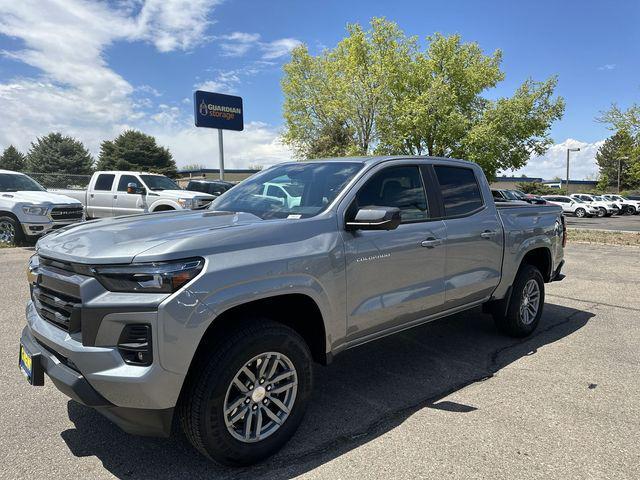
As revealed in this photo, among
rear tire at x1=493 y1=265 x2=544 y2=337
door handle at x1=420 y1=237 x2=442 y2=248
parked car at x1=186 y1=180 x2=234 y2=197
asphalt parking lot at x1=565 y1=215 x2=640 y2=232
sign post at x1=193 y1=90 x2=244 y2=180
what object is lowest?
asphalt parking lot at x1=565 y1=215 x2=640 y2=232

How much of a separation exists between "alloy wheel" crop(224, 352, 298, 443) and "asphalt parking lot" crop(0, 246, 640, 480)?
0.69 ft

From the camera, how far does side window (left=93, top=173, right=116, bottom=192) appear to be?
13.8m

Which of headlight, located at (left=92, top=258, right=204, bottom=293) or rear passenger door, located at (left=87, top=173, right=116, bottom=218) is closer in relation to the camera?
headlight, located at (left=92, top=258, right=204, bottom=293)

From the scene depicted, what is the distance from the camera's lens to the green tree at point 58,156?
185 feet

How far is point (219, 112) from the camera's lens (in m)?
27.7

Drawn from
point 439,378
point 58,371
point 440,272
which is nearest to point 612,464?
point 439,378

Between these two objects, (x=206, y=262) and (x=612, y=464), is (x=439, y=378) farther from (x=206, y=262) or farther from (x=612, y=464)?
(x=206, y=262)

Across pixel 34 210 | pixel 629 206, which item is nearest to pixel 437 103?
pixel 34 210

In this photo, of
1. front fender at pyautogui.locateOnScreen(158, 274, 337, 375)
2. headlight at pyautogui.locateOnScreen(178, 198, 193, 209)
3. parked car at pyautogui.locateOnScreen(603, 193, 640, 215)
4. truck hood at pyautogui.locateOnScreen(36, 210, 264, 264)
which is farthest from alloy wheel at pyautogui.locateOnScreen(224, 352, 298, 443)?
parked car at pyautogui.locateOnScreen(603, 193, 640, 215)

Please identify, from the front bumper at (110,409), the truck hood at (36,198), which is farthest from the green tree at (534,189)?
the front bumper at (110,409)

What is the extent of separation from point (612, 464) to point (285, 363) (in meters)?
2.00

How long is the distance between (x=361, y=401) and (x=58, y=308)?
85.7 inches

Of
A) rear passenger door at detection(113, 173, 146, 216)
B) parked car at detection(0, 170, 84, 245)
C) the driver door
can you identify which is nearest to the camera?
the driver door

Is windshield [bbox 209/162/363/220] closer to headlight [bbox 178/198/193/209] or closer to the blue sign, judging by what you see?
headlight [bbox 178/198/193/209]
